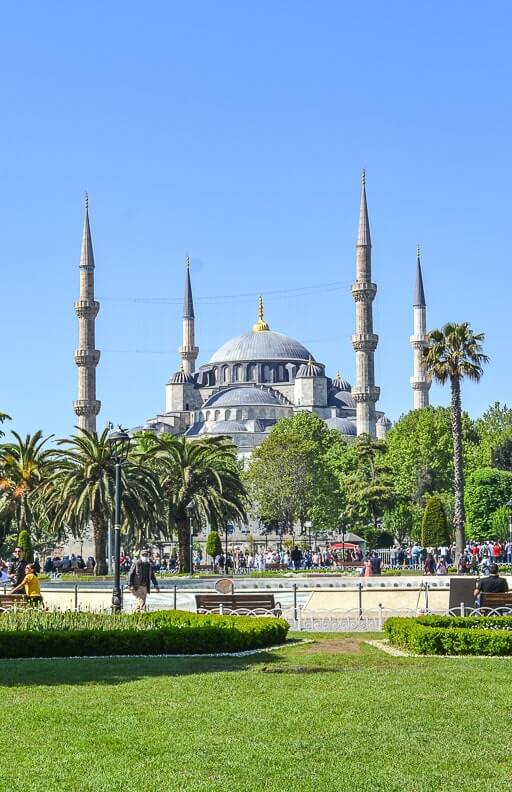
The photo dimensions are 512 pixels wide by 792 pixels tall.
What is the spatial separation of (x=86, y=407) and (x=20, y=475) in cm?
3697

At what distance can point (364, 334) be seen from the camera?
250 feet

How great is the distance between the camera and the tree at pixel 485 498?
185 ft

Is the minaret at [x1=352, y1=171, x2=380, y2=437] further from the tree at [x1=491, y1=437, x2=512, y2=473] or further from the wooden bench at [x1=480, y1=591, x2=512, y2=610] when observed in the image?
the wooden bench at [x1=480, y1=591, x2=512, y2=610]

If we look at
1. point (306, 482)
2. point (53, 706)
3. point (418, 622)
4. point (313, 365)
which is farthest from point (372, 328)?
point (53, 706)

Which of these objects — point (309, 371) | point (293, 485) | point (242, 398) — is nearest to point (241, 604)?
point (293, 485)

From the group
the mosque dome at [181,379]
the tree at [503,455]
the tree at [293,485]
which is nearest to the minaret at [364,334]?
the tree at [503,455]

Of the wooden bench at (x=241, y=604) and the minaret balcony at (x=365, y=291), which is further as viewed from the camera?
the minaret balcony at (x=365, y=291)

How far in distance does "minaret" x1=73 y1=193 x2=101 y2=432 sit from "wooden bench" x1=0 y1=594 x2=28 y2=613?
188 ft

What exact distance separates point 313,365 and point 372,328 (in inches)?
967

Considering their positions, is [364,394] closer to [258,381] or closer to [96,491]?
[258,381]

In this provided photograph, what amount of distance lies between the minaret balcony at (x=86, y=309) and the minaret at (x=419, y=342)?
2059cm

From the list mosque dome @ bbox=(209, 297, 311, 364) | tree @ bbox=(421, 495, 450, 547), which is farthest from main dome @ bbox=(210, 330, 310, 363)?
tree @ bbox=(421, 495, 450, 547)

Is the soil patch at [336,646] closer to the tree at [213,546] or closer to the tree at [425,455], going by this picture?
the tree at [213,546]

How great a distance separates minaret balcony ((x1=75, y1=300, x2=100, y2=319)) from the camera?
3039 inches
